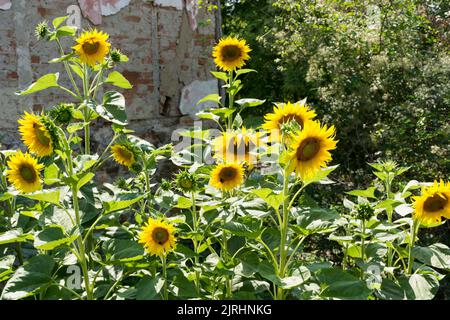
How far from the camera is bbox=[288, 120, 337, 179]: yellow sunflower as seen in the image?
166cm

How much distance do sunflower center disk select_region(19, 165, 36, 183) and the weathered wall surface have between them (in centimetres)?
220

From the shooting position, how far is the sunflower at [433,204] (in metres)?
1.88

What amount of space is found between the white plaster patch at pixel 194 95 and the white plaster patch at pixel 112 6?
0.86 metres

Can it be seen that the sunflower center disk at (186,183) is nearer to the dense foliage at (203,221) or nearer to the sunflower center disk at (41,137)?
Answer: the dense foliage at (203,221)

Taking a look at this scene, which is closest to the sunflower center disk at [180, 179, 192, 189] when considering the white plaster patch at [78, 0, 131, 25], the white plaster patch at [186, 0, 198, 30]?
the white plaster patch at [78, 0, 131, 25]

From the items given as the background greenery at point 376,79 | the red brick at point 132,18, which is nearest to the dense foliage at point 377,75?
the background greenery at point 376,79

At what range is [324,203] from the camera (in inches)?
179

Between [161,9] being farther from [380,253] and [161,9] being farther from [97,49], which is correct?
[380,253]

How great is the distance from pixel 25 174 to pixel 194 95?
3.32 m

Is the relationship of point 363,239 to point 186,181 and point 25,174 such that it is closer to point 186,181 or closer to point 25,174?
point 186,181

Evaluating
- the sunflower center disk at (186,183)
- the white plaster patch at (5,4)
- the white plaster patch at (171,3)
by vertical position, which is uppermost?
the white plaster patch at (171,3)

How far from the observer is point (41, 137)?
1.77m

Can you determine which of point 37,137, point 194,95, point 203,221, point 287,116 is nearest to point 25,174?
point 37,137

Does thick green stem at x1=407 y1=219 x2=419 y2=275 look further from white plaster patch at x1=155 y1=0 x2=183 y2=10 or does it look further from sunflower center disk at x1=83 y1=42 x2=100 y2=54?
white plaster patch at x1=155 y1=0 x2=183 y2=10
